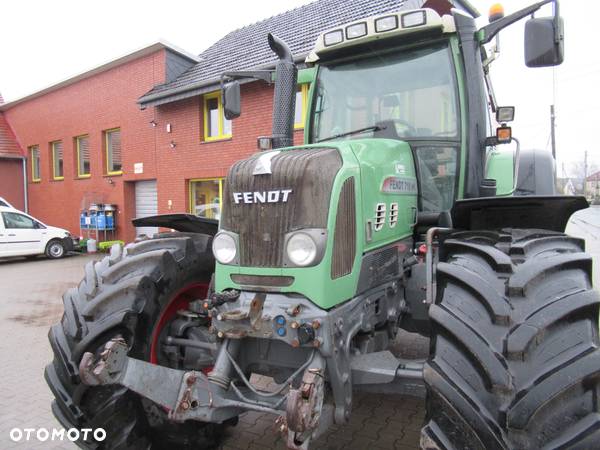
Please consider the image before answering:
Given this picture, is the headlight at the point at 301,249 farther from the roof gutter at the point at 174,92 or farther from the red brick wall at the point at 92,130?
the red brick wall at the point at 92,130

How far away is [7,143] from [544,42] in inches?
886

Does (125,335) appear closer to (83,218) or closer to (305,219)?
(305,219)

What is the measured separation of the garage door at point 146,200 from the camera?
14562 millimetres

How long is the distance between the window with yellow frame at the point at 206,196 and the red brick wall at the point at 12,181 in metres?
11.4

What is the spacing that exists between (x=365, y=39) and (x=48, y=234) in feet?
47.9

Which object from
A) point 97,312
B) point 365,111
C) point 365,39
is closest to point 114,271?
point 97,312

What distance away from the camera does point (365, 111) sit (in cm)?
357

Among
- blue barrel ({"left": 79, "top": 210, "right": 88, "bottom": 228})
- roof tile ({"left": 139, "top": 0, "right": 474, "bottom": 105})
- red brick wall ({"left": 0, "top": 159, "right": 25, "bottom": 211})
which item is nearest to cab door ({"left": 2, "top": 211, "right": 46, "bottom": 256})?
blue barrel ({"left": 79, "top": 210, "right": 88, "bottom": 228})

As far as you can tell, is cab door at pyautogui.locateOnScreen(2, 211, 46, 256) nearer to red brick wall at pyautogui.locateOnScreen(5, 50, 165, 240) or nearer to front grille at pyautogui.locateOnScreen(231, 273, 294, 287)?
red brick wall at pyautogui.locateOnScreen(5, 50, 165, 240)

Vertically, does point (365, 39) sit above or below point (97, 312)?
above

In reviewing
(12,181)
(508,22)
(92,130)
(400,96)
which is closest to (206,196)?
(92,130)

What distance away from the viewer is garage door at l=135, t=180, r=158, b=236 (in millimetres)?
14562

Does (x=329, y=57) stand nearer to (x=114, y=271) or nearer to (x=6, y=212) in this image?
(x=114, y=271)

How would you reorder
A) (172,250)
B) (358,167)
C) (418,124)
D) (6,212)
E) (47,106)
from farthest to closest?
1. (47,106)
2. (6,212)
3. (418,124)
4. (172,250)
5. (358,167)
